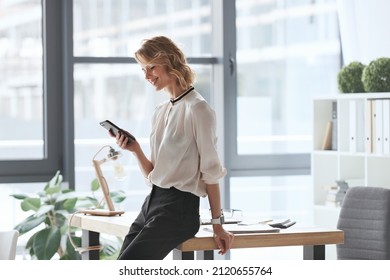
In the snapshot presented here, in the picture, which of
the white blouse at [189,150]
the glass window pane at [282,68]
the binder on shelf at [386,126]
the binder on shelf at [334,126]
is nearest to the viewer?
the white blouse at [189,150]

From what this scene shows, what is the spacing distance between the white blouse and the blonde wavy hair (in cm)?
9

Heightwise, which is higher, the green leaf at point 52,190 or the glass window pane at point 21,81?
the glass window pane at point 21,81

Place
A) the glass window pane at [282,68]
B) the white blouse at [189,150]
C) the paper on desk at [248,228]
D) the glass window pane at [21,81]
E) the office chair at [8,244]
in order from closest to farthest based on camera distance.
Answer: the white blouse at [189,150]
the paper on desk at [248,228]
the office chair at [8,244]
the glass window pane at [21,81]
the glass window pane at [282,68]

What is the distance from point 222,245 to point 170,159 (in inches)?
15.8

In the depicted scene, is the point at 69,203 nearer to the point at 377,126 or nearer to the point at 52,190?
the point at 52,190

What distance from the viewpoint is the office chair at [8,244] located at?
4027mm

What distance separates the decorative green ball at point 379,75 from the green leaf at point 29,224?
2259 millimetres

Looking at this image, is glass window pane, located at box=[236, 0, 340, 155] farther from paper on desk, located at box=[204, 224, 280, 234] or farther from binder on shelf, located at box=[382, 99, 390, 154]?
paper on desk, located at box=[204, 224, 280, 234]

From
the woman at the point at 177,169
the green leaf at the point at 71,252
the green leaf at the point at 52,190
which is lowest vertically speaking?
the green leaf at the point at 71,252

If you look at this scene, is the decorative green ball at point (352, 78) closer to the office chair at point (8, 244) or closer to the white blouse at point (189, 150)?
the white blouse at point (189, 150)

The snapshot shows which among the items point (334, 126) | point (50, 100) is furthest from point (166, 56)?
point (50, 100)

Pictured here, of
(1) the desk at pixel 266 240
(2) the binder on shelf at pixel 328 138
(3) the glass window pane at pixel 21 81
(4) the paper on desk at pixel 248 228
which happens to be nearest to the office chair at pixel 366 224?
(2) the binder on shelf at pixel 328 138

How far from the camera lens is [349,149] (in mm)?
5617

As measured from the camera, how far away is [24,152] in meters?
6.13
